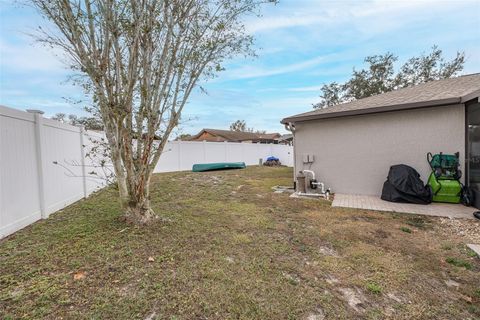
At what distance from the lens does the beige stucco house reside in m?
5.44

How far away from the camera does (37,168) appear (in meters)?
4.07

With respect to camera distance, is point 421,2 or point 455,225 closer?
point 455,225

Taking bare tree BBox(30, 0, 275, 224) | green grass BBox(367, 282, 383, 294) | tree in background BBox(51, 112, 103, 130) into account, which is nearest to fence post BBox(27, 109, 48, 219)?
tree in background BBox(51, 112, 103, 130)

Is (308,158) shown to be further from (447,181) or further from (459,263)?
(459,263)

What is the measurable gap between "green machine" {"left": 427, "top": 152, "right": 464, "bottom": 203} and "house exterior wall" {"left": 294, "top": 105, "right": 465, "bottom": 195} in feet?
0.89

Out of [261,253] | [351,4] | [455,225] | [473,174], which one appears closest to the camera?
[261,253]

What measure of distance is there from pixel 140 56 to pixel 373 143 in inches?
240

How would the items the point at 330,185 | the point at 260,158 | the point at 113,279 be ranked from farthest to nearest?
the point at 260,158 < the point at 330,185 < the point at 113,279

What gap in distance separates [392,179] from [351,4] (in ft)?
Result: 16.0

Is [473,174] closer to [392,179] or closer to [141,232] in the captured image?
[392,179]

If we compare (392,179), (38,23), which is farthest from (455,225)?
(38,23)

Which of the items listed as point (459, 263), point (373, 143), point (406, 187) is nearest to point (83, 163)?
point (459, 263)

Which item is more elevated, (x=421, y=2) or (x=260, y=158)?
(x=421, y=2)

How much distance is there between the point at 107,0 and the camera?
3129 mm
